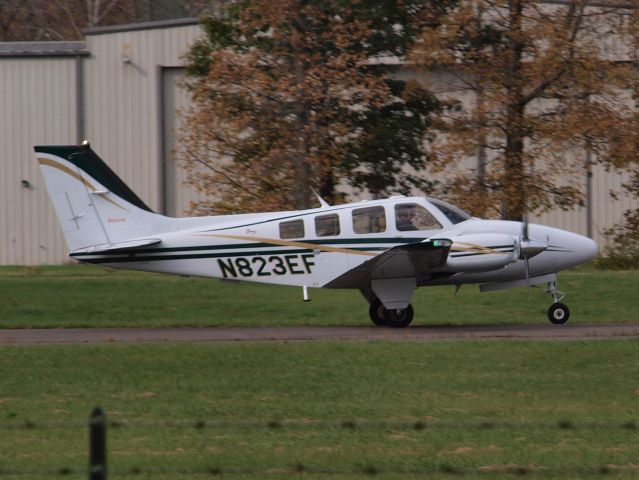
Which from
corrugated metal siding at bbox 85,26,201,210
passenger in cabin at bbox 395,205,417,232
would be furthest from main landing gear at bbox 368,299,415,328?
corrugated metal siding at bbox 85,26,201,210

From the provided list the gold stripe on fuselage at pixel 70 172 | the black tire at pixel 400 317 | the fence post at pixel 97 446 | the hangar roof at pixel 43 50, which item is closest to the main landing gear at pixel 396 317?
the black tire at pixel 400 317

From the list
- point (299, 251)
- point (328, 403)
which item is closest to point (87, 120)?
point (299, 251)

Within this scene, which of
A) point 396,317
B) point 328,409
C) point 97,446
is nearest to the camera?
point 97,446

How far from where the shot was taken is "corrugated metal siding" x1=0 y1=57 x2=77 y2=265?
3584 cm

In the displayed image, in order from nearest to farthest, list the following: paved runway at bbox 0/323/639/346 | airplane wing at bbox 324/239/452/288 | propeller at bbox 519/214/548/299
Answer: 1. paved runway at bbox 0/323/639/346
2. airplane wing at bbox 324/239/452/288
3. propeller at bbox 519/214/548/299

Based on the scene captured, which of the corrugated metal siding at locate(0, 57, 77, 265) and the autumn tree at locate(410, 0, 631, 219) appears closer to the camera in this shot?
the autumn tree at locate(410, 0, 631, 219)

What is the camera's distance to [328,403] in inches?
479

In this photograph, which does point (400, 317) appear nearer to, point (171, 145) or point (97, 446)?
point (97, 446)

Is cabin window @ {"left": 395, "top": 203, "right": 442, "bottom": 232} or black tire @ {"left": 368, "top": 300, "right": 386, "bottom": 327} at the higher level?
cabin window @ {"left": 395, "top": 203, "right": 442, "bottom": 232}

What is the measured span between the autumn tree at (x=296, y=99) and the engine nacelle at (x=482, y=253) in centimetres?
934

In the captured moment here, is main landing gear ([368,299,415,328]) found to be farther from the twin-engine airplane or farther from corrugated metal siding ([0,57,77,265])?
corrugated metal siding ([0,57,77,265])

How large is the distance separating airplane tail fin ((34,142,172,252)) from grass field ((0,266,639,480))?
200 cm

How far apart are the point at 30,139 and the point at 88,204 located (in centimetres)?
1784

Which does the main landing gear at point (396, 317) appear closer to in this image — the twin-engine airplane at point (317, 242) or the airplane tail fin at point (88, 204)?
the twin-engine airplane at point (317, 242)
